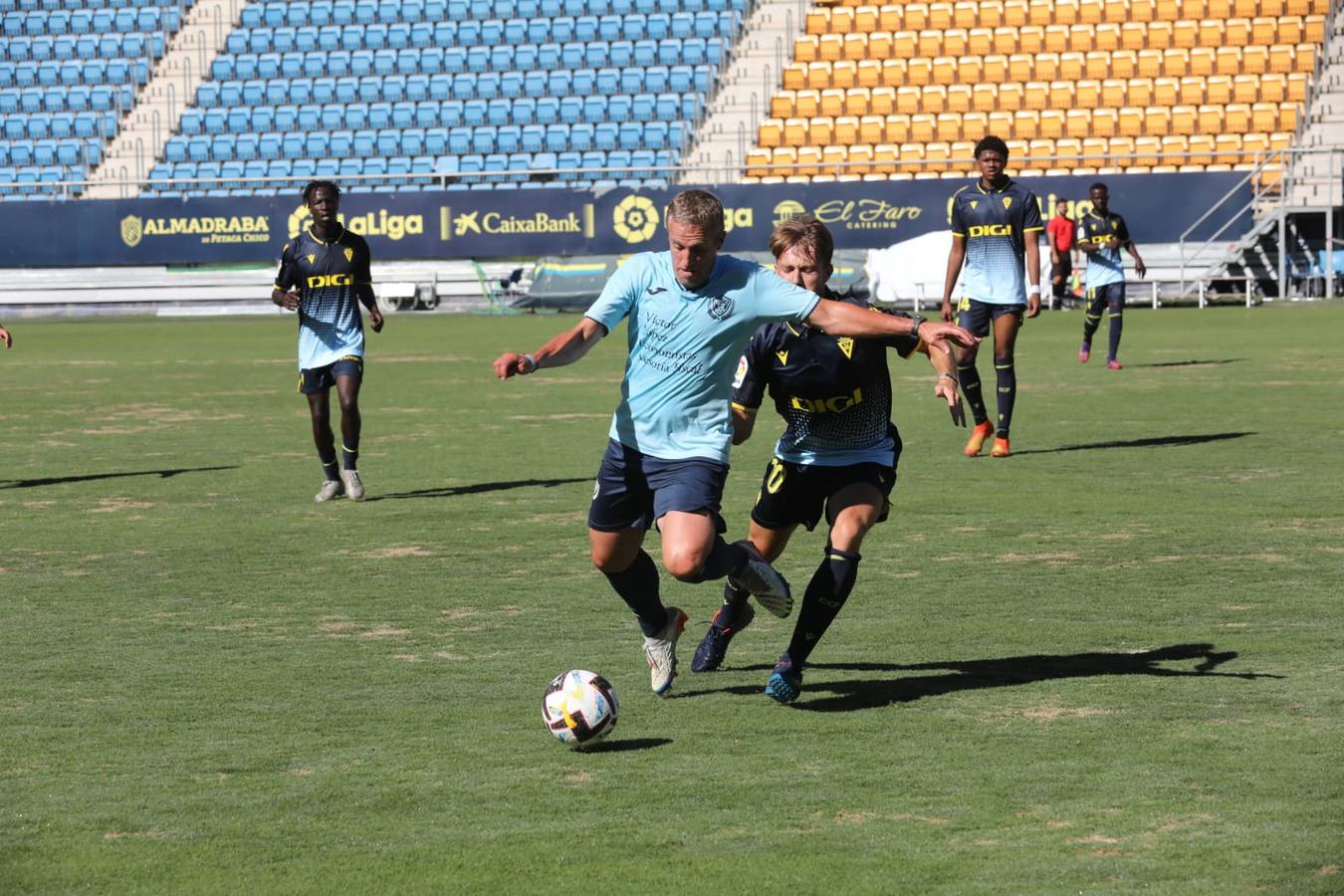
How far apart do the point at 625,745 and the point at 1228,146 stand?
36.4 metres

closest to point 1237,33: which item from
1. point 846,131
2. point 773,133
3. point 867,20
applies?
point 867,20

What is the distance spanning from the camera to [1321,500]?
1102cm

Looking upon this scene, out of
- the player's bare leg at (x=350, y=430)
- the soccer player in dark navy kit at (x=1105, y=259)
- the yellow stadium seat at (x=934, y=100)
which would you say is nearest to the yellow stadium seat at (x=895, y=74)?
the yellow stadium seat at (x=934, y=100)

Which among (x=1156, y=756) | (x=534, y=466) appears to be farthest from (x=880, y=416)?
(x=534, y=466)

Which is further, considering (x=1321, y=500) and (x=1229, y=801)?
(x=1321, y=500)

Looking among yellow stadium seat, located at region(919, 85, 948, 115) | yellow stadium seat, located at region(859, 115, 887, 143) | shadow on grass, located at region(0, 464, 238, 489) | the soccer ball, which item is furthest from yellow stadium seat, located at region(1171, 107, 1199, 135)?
the soccer ball

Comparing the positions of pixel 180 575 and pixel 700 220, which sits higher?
pixel 700 220

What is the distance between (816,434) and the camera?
680cm

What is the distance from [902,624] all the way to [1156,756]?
7.58ft

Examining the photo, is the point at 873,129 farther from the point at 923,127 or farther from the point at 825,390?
the point at 825,390

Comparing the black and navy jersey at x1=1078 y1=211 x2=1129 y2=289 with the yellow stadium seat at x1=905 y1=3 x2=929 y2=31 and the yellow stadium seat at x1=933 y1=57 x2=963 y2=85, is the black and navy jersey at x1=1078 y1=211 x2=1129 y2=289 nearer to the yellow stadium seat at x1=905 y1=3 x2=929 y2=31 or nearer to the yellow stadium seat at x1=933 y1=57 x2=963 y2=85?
the yellow stadium seat at x1=933 y1=57 x2=963 y2=85

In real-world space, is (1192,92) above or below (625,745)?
above

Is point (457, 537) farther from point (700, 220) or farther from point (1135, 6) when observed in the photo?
point (1135, 6)

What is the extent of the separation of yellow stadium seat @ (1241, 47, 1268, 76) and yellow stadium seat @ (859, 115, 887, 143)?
25.0 ft
